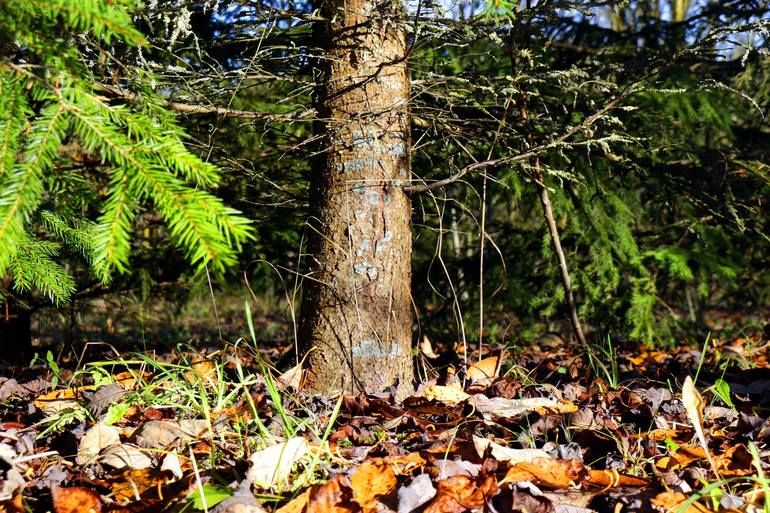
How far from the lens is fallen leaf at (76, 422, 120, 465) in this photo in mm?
1778

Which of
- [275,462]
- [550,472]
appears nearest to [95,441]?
[275,462]

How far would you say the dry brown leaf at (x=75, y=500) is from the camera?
4.89 ft

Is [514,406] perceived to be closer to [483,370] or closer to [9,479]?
[483,370]

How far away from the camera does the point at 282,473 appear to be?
160 cm

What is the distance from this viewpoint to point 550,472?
63.7 inches

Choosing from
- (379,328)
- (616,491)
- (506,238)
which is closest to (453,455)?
(616,491)

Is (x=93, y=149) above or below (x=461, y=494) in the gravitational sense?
above

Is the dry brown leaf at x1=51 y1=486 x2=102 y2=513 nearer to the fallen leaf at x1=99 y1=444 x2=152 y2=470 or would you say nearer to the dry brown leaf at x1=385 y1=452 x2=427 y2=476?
the fallen leaf at x1=99 y1=444 x2=152 y2=470

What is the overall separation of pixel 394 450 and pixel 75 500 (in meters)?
0.89

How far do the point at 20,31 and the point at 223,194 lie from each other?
2539 millimetres

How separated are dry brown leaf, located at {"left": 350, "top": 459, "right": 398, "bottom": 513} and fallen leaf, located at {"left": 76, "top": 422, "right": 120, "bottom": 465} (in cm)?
79

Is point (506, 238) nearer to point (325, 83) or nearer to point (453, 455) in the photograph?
point (325, 83)

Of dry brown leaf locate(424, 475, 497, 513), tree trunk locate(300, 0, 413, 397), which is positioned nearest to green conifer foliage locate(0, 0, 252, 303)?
dry brown leaf locate(424, 475, 497, 513)

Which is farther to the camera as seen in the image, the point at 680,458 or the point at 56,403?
the point at 56,403
